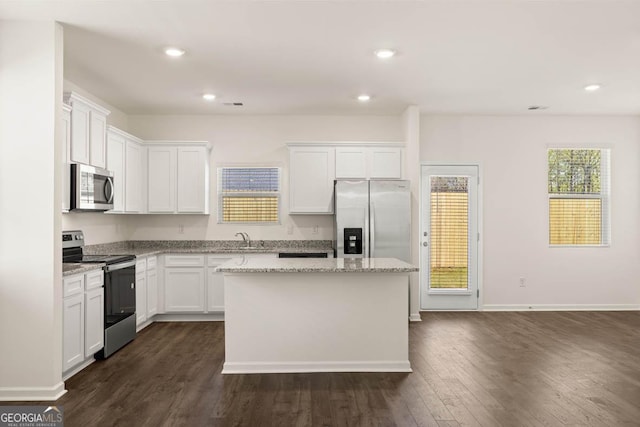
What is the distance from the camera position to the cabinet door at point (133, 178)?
5.75 meters

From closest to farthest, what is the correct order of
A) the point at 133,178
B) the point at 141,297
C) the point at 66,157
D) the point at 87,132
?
the point at 66,157
the point at 87,132
the point at 141,297
the point at 133,178

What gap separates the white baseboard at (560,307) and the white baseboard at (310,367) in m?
3.14

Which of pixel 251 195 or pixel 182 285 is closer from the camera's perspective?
pixel 182 285

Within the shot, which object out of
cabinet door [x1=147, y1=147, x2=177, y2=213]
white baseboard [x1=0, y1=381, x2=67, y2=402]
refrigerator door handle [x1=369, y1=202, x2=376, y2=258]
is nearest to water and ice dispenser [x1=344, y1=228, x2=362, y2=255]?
refrigerator door handle [x1=369, y1=202, x2=376, y2=258]

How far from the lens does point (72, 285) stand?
3.79 metres

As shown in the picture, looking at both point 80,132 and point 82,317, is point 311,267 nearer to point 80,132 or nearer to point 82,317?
point 82,317

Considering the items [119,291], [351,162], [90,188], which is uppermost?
[351,162]

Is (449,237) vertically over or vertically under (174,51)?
under

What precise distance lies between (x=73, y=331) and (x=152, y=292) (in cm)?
196

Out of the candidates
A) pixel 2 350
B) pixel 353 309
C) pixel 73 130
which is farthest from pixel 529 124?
pixel 2 350

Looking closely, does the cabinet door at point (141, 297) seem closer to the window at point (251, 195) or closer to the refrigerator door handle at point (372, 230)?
the window at point (251, 195)

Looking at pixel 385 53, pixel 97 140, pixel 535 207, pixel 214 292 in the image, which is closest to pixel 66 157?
pixel 97 140

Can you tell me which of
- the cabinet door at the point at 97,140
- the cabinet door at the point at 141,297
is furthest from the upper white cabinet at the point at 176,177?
the cabinet door at the point at 97,140

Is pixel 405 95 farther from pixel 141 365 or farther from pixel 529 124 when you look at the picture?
pixel 141 365
